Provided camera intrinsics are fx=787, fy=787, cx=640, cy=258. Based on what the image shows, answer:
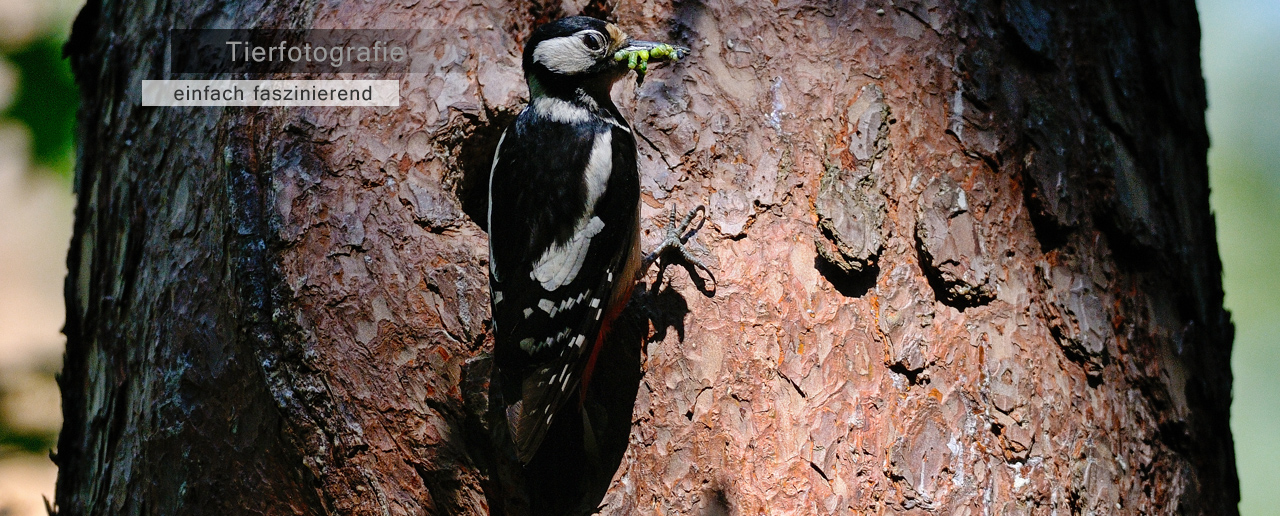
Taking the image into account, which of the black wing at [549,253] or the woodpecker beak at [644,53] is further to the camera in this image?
the woodpecker beak at [644,53]

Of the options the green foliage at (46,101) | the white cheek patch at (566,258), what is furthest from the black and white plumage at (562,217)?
the green foliage at (46,101)

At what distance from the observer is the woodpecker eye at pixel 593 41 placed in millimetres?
2318

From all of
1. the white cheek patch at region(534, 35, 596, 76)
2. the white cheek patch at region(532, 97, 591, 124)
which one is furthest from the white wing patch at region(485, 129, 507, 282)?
the white cheek patch at region(534, 35, 596, 76)

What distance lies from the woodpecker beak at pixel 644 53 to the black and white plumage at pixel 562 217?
0.04ft

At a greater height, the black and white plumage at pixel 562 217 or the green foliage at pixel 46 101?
the green foliage at pixel 46 101

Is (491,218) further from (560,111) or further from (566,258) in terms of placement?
(560,111)

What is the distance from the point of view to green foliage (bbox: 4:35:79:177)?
3715mm

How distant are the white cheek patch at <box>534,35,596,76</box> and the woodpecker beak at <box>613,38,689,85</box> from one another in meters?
0.13

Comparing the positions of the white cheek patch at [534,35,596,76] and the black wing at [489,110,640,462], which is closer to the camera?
the black wing at [489,110,640,462]

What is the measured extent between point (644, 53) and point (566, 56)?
0.93 feet

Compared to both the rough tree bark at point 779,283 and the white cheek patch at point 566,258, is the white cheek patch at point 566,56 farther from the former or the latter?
the white cheek patch at point 566,258

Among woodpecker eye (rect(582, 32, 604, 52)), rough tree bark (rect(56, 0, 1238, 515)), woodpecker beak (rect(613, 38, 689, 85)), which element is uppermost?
woodpecker eye (rect(582, 32, 604, 52))

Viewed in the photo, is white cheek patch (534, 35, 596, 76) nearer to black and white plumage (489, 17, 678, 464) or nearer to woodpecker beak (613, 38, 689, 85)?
black and white plumage (489, 17, 678, 464)

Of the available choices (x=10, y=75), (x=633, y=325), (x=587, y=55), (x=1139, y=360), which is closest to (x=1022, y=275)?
(x=1139, y=360)
